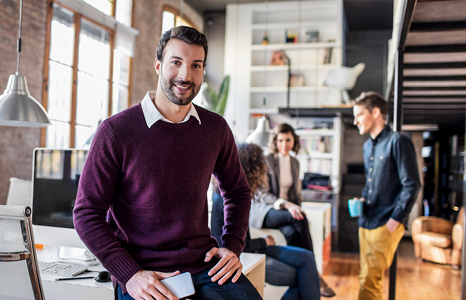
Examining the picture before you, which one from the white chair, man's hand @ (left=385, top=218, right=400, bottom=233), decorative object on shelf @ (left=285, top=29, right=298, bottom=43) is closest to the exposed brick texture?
decorative object on shelf @ (left=285, top=29, right=298, bottom=43)

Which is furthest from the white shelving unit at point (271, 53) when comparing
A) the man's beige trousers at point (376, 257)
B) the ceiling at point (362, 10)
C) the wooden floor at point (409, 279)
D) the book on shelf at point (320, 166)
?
the man's beige trousers at point (376, 257)

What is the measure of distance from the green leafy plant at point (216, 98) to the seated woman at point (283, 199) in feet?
14.0

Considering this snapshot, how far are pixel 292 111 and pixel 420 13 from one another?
14.3ft

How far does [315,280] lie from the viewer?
2521 mm

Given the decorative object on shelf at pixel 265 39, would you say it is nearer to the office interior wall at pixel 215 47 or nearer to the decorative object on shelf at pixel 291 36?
the decorative object on shelf at pixel 291 36

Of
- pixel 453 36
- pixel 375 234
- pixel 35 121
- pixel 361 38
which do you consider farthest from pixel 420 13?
pixel 361 38

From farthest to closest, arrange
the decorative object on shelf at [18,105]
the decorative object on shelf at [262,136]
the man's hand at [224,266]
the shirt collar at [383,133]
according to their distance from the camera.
Answer: the decorative object on shelf at [262,136] < the shirt collar at [383,133] < the decorative object on shelf at [18,105] < the man's hand at [224,266]

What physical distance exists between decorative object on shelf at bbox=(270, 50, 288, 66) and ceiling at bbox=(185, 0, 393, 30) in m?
1.14

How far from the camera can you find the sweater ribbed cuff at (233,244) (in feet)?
4.93

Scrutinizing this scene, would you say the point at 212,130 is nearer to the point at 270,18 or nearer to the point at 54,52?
the point at 54,52

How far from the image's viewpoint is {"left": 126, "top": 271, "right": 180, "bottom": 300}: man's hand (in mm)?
1211

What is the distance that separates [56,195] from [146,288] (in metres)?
1.17

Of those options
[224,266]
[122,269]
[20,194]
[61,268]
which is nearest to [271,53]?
[20,194]

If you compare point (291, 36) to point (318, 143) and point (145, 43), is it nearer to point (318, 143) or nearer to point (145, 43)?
point (318, 143)
